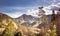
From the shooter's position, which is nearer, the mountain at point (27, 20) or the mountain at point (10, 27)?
the mountain at point (10, 27)

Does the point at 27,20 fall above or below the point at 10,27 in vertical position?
above

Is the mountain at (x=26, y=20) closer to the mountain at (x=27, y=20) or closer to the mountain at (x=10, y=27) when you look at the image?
the mountain at (x=27, y=20)

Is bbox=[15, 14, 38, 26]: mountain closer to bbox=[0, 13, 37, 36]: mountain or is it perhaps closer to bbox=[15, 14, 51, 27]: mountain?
bbox=[15, 14, 51, 27]: mountain

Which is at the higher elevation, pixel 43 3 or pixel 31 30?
pixel 43 3

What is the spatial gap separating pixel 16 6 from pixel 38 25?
1362 mm

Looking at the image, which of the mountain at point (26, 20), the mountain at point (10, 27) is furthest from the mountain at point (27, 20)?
the mountain at point (10, 27)

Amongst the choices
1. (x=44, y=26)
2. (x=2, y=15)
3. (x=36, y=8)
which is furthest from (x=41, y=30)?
(x=2, y=15)

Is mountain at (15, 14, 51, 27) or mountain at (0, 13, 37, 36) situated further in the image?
mountain at (15, 14, 51, 27)

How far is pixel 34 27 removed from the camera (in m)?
9.07

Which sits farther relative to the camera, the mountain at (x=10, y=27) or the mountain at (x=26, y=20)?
the mountain at (x=26, y=20)

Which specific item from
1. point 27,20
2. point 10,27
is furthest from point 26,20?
point 10,27

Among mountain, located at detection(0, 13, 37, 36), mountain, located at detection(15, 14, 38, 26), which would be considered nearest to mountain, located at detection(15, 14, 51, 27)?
mountain, located at detection(15, 14, 38, 26)

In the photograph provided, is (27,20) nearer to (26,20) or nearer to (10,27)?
(26,20)

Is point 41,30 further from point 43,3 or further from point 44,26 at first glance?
point 43,3
